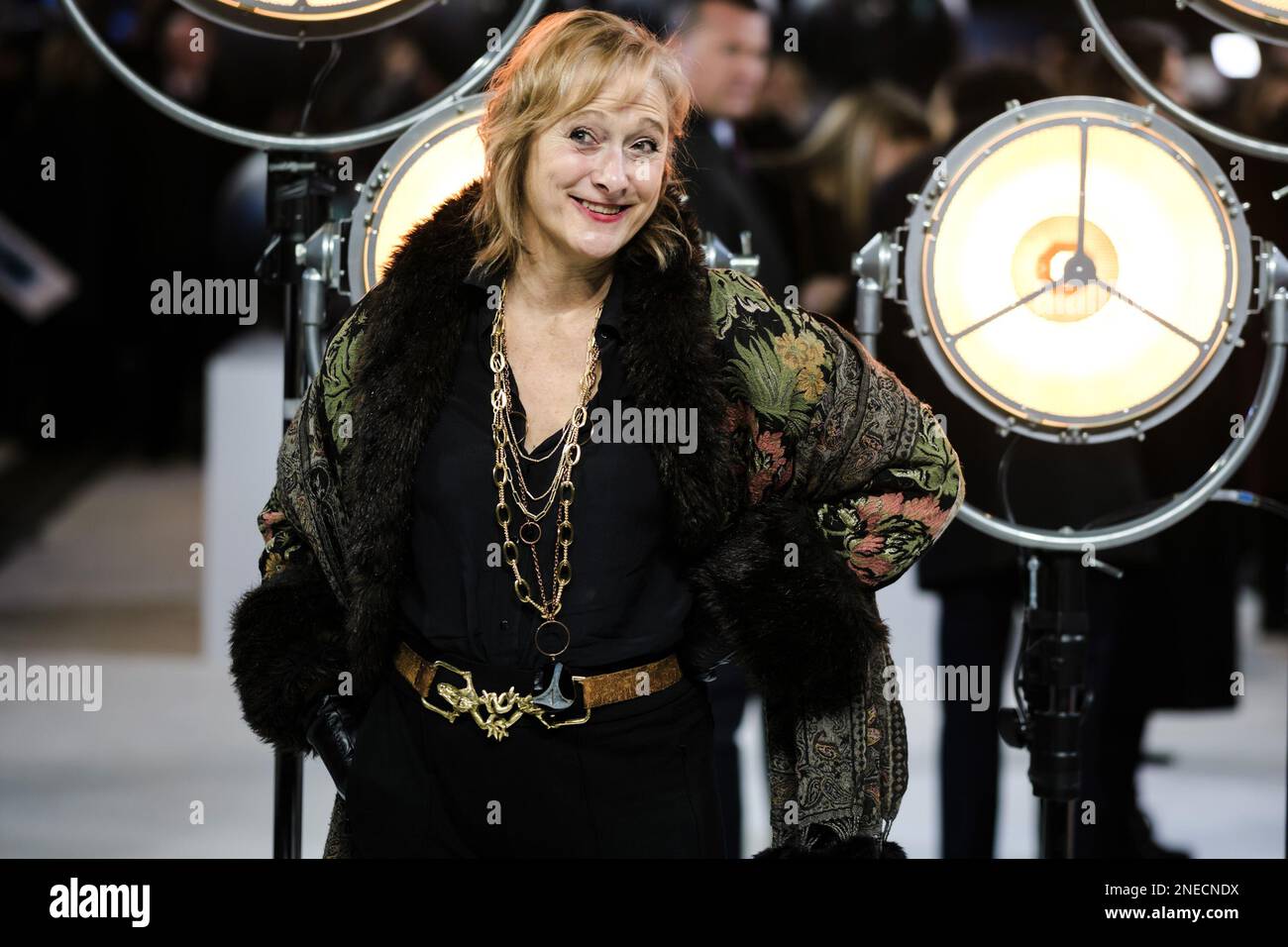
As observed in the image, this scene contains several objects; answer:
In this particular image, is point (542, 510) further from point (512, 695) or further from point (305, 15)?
point (305, 15)

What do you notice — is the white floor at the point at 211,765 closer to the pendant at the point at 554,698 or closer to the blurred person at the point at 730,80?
the pendant at the point at 554,698

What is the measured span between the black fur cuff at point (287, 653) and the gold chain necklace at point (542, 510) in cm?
31

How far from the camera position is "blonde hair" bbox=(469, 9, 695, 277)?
5.53 feet

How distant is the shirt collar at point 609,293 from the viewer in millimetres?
1761

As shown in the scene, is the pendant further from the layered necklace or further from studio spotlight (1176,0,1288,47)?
studio spotlight (1176,0,1288,47)

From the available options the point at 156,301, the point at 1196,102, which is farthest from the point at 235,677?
the point at 1196,102

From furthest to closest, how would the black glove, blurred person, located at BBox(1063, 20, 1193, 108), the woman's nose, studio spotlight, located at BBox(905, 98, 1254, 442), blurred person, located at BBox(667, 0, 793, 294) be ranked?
1. blurred person, located at BBox(667, 0, 793, 294)
2. blurred person, located at BBox(1063, 20, 1193, 108)
3. studio spotlight, located at BBox(905, 98, 1254, 442)
4. the black glove
5. the woman's nose

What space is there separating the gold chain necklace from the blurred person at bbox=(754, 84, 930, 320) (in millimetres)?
2551

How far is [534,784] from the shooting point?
1711 mm

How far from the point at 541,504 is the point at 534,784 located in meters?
0.29

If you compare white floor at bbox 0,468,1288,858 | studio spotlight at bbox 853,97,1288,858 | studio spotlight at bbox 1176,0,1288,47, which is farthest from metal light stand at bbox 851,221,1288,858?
white floor at bbox 0,468,1288,858

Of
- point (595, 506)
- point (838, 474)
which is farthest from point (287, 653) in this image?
point (838, 474)

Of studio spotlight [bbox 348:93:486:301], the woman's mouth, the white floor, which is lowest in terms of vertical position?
the white floor

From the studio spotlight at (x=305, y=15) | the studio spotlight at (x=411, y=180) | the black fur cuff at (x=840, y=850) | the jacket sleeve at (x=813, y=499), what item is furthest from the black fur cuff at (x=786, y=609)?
the studio spotlight at (x=305, y=15)
